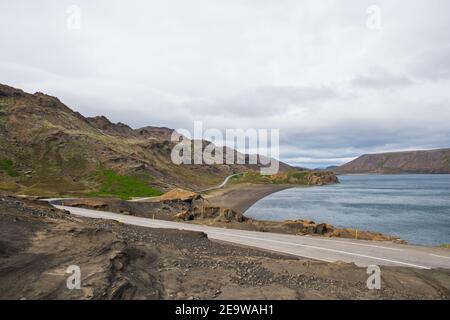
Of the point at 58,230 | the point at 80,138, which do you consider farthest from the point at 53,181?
the point at 58,230

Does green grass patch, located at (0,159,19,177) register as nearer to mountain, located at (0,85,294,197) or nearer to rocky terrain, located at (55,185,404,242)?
mountain, located at (0,85,294,197)

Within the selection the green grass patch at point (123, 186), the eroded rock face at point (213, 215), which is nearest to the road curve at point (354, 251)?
the eroded rock face at point (213, 215)

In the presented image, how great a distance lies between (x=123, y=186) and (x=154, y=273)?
73.3 m

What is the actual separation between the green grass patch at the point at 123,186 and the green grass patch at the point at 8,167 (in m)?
18.5

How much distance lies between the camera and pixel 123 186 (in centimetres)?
8275

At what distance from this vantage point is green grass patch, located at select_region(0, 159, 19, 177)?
3075 inches

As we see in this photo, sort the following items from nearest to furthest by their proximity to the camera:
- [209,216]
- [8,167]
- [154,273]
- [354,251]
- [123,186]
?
[154,273], [354,251], [209,216], [8,167], [123,186]

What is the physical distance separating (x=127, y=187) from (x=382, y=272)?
73593 millimetres

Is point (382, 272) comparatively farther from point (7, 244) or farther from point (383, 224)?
point (383, 224)

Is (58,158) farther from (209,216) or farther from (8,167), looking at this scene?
(209,216)

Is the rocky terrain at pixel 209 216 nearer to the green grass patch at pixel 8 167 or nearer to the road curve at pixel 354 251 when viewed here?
the road curve at pixel 354 251

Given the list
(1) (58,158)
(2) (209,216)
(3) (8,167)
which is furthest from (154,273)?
(1) (58,158)

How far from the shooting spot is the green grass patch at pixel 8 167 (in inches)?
3075

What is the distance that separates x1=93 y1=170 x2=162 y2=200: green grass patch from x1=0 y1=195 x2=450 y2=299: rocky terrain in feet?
205
